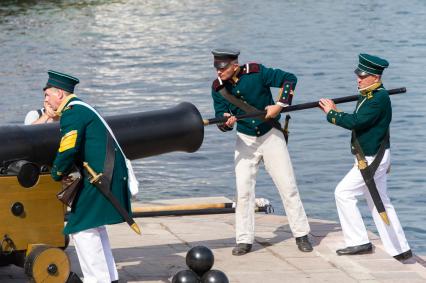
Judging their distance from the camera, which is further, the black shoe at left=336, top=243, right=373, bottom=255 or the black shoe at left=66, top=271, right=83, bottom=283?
the black shoe at left=336, top=243, right=373, bottom=255

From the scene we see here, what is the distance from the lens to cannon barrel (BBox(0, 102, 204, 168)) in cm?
954

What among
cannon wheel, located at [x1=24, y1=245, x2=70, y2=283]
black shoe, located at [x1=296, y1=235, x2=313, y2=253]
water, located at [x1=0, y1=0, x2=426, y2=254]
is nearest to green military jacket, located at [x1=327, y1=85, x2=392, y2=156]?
black shoe, located at [x1=296, y1=235, x2=313, y2=253]

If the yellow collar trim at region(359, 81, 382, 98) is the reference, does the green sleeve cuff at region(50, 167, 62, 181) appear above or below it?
above

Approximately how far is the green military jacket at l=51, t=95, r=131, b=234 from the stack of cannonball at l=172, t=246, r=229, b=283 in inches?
21.2

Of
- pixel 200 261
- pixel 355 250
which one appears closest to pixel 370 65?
pixel 355 250

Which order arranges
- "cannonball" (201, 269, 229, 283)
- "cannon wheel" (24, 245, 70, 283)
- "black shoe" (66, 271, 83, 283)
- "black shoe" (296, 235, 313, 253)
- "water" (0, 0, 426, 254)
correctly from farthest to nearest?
"water" (0, 0, 426, 254), "black shoe" (296, 235, 313, 253), "black shoe" (66, 271, 83, 283), "cannon wheel" (24, 245, 70, 283), "cannonball" (201, 269, 229, 283)

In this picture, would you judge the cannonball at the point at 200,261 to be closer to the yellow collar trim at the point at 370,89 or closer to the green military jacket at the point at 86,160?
the green military jacket at the point at 86,160

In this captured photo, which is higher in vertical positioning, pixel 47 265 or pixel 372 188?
pixel 47 265

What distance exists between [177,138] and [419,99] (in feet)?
55.2

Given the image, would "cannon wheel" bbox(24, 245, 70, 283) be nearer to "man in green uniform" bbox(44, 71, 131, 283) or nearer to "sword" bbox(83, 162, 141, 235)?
"man in green uniform" bbox(44, 71, 131, 283)

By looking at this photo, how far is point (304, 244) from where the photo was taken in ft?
35.9

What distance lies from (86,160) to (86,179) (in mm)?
126

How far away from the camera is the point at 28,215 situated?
31.1ft

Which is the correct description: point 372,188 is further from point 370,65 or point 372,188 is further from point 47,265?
point 47,265
